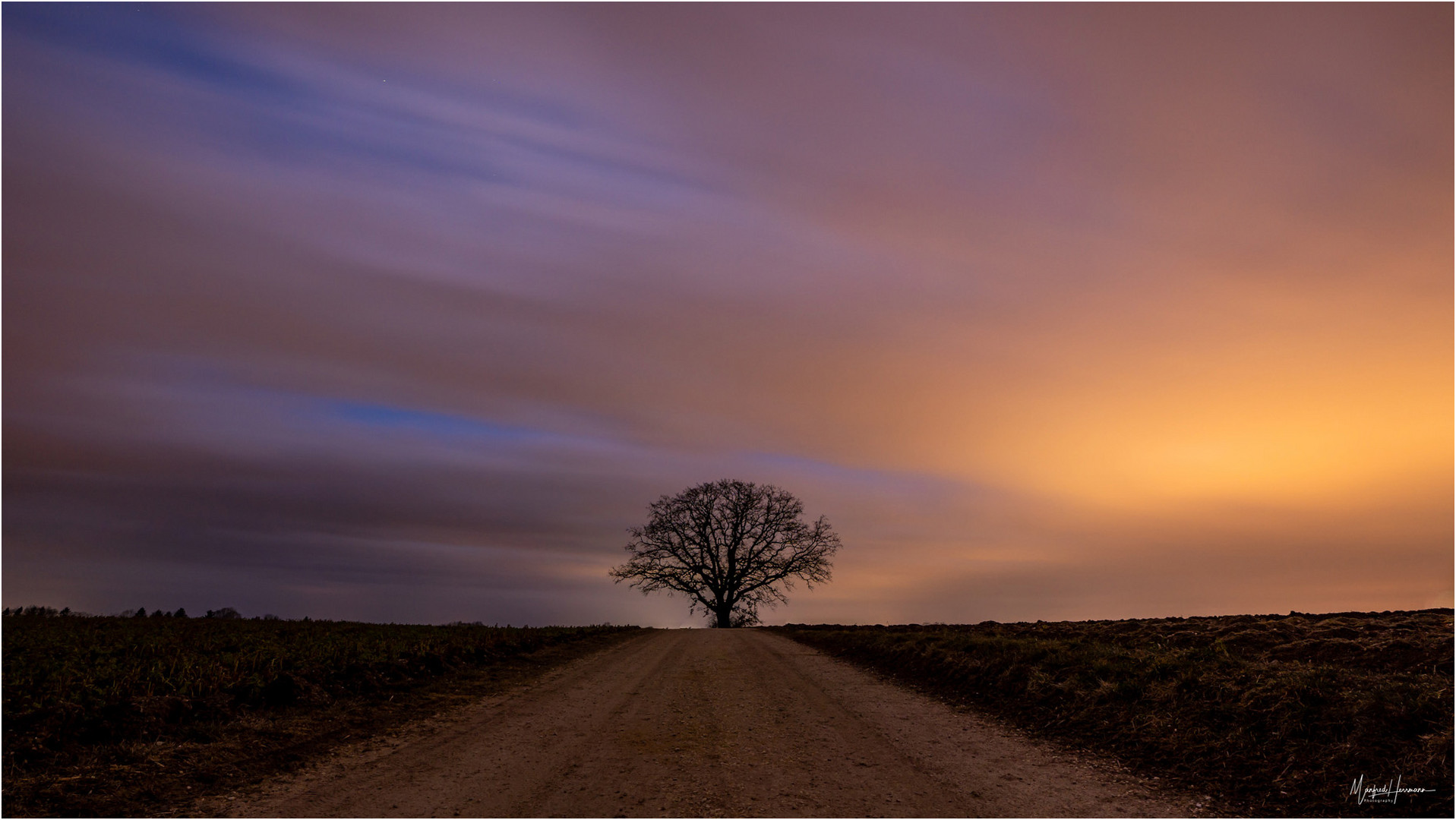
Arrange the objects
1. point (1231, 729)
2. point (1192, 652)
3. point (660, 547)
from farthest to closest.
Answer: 1. point (660, 547)
2. point (1192, 652)
3. point (1231, 729)

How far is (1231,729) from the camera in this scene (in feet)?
34.1

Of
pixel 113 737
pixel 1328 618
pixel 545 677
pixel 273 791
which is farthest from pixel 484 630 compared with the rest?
pixel 1328 618

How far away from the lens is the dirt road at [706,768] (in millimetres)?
8156

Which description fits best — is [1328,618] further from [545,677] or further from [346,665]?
[346,665]

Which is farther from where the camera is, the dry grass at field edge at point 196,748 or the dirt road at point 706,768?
the dry grass at field edge at point 196,748

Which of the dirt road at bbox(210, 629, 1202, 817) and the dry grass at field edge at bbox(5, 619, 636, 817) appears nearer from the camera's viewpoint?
the dirt road at bbox(210, 629, 1202, 817)

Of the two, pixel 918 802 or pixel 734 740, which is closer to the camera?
pixel 918 802

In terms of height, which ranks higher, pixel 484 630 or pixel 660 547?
pixel 660 547

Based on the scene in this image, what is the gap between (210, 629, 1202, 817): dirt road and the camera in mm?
8156

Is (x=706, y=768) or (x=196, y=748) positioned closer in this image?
(x=706, y=768)

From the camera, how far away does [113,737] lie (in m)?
10.7

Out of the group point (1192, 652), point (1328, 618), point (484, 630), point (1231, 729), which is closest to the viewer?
point (1231, 729)

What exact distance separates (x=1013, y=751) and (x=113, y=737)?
12.5m

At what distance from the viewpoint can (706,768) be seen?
963cm
